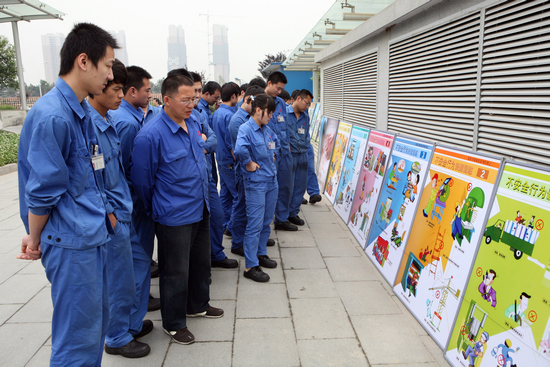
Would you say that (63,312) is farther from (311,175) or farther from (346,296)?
(311,175)

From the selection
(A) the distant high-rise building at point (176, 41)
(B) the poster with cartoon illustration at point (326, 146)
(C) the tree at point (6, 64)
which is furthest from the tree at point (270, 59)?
(A) the distant high-rise building at point (176, 41)

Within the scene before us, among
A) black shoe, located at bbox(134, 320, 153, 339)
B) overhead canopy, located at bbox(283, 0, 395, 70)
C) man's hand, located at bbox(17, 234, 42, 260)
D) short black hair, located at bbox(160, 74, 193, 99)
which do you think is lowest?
black shoe, located at bbox(134, 320, 153, 339)

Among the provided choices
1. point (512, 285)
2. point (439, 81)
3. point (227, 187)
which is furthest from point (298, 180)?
point (512, 285)

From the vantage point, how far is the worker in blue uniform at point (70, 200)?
5.66 ft

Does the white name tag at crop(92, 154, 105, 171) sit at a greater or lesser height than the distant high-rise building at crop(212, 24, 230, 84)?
lesser

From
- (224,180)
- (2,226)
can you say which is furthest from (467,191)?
(2,226)

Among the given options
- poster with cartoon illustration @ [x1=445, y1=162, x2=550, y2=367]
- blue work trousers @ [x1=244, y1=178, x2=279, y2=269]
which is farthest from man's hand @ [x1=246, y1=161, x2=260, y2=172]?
poster with cartoon illustration @ [x1=445, y1=162, x2=550, y2=367]

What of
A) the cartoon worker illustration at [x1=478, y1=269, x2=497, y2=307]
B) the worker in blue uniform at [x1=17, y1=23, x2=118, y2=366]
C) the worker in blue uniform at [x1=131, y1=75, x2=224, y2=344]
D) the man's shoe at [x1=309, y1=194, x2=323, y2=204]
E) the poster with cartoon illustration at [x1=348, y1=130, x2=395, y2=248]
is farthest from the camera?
the man's shoe at [x1=309, y1=194, x2=323, y2=204]

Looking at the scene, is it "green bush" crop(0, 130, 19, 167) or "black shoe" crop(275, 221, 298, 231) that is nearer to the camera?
"black shoe" crop(275, 221, 298, 231)

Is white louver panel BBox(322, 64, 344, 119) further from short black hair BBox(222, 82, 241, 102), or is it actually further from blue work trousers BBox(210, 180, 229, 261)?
blue work trousers BBox(210, 180, 229, 261)

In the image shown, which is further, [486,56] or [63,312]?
[486,56]

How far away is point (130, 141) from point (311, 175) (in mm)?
4245

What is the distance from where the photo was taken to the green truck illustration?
1.97m

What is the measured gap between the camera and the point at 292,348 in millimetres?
2705
